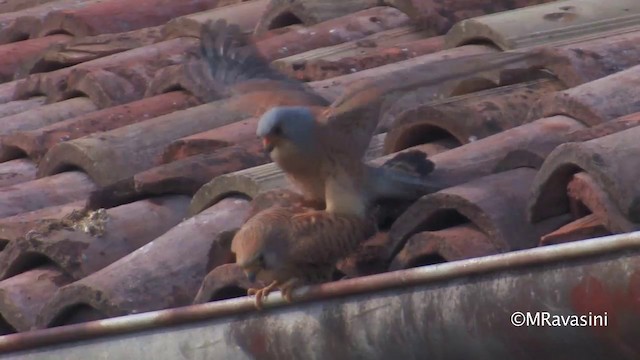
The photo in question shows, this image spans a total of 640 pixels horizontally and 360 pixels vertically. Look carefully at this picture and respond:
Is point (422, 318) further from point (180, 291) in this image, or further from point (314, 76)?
point (314, 76)

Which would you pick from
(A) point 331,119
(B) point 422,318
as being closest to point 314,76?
(A) point 331,119

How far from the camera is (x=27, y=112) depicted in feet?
14.5

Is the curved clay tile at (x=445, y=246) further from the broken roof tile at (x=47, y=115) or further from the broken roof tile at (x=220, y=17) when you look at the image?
the broken roof tile at (x=220, y=17)

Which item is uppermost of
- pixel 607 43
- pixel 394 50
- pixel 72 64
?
pixel 607 43

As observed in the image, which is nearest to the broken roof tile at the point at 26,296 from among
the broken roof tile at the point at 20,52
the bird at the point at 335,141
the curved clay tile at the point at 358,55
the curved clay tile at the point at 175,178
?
the curved clay tile at the point at 175,178

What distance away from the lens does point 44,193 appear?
3.66m

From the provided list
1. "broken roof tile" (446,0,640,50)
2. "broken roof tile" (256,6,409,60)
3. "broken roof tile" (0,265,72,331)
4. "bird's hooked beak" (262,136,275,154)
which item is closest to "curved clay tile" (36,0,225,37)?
"broken roof tile" (256,6,409,60)

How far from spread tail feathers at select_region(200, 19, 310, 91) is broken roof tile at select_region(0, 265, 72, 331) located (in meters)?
0.92

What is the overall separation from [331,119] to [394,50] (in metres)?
0.79

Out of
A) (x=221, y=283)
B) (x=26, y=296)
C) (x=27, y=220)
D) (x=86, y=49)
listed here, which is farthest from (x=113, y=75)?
(x=221, y=283)

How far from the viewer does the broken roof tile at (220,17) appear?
186 inches

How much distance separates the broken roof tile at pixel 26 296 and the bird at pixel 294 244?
438 mm

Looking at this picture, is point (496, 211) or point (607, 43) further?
point (607, 43)

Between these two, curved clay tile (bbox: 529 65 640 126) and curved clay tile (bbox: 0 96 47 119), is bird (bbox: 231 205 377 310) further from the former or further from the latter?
curved clay tile (bbox: 0 96 47 119)
